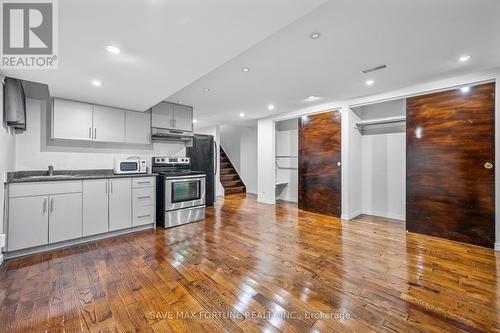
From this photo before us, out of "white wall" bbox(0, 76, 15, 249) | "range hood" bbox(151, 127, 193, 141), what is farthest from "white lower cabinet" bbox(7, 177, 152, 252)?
"range hood" bbox(151, 127, 193, 141)

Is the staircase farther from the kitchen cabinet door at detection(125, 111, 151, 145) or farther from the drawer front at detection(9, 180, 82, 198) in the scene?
the drawer front at detection(9, 180, 82, 198)

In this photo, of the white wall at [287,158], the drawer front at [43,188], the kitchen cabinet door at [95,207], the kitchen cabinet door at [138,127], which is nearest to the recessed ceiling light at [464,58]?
the white wall at [287,158]

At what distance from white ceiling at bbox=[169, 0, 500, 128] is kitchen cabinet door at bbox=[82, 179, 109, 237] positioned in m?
2.00

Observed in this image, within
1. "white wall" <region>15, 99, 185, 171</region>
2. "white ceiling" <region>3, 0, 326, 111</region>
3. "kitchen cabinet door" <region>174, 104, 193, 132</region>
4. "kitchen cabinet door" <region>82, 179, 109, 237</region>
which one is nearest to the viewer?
"white ceiling" <region>3, 0, 326, 111</region>

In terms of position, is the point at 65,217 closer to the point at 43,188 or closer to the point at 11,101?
the point at 43,188

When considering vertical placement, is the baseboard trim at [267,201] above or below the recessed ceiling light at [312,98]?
below

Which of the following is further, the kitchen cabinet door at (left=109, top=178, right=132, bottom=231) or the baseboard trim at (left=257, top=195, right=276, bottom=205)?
the baseboard trim at (left=257, top=195, right=276, bottom=205)

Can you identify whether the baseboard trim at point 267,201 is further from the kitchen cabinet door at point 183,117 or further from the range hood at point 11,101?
the range hood at point 11,101

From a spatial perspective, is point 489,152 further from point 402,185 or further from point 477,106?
point 402,185

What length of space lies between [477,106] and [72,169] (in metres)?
6.05

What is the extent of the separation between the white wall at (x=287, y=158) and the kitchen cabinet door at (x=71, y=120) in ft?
14.4

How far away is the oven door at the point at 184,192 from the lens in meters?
3.83

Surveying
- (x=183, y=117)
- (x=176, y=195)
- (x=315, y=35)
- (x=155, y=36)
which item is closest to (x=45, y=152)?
(x=176, y=195)

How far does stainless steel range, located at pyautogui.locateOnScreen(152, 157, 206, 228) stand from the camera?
3.82 meters
